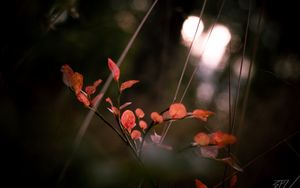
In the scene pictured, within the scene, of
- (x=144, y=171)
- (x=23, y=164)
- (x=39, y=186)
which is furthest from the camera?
(x=23, y=164)

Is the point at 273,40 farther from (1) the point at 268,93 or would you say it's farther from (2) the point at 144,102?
(2) the point at 144,102

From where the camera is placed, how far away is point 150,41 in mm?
3119

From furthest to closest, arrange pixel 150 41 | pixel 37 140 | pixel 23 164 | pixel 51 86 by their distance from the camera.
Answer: pixel 150 41 < pixel 51 86 < pixel 37 140 < pixel 23 164

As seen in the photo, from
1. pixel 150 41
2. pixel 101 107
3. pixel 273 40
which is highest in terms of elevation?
pixel 150 41

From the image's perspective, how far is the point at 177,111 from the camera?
16.1 inches

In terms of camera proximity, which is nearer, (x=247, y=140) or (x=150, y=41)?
(x=247, y=140)

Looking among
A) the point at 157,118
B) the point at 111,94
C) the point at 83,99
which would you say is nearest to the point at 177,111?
the point at 157,118

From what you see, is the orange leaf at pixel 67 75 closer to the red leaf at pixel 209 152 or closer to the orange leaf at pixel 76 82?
A: the orange leaf at pixel 76 82

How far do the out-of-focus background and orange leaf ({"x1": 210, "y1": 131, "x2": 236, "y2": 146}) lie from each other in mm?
32

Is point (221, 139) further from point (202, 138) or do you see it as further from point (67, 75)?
point (67, 75)

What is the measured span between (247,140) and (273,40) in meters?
1.47

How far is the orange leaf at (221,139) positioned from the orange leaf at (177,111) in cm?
6

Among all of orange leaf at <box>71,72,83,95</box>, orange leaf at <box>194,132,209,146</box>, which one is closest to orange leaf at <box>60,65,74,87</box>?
orange leaf at <box>71,72,83,95</box>

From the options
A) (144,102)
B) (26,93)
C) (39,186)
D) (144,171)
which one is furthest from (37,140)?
(144,102)
